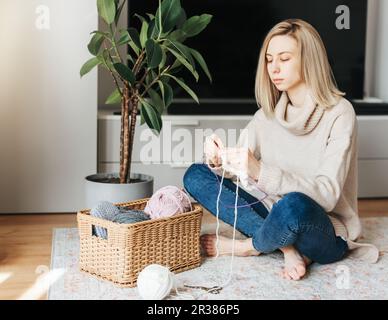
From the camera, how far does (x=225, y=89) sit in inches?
130

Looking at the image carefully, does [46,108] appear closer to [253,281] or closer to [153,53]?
[153,53]

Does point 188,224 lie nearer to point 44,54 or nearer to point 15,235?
point 15,235

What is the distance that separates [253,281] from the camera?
207 centimetres

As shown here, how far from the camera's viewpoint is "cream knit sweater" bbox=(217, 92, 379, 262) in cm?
205

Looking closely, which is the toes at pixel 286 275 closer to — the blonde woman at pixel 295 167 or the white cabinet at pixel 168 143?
the blonde woman at pixel 295 167

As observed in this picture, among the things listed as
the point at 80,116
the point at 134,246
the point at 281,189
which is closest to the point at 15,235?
the point at 80,116

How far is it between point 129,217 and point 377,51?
6.59 ft

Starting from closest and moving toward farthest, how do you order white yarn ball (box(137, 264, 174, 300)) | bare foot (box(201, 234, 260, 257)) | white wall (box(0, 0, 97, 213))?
1. white yarn ball (box(137, 264, 174, 300))
2. bare foot (box(201, 234, 260, 257))
3. white wall (box(0, 0, 97, 213))

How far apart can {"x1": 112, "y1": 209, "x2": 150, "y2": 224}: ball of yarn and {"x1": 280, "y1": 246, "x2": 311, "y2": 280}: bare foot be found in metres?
0.43

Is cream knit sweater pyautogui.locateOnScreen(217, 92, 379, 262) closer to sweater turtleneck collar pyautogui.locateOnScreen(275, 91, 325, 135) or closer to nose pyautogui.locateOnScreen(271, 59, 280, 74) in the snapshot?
sweater turtleneck collar pyautogui.locateOnScreen(275, 91, 325, 135)

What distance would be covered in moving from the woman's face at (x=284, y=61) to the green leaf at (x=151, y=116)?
0.46 metres

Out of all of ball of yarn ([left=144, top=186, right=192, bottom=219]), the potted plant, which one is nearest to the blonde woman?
ball of yarn ([left=144, top=186, right=192, bottom=219])

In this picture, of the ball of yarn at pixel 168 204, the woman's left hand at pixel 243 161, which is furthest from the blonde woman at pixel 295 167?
the ball of yarn at pixel 168 204

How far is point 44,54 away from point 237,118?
33.8 inches
